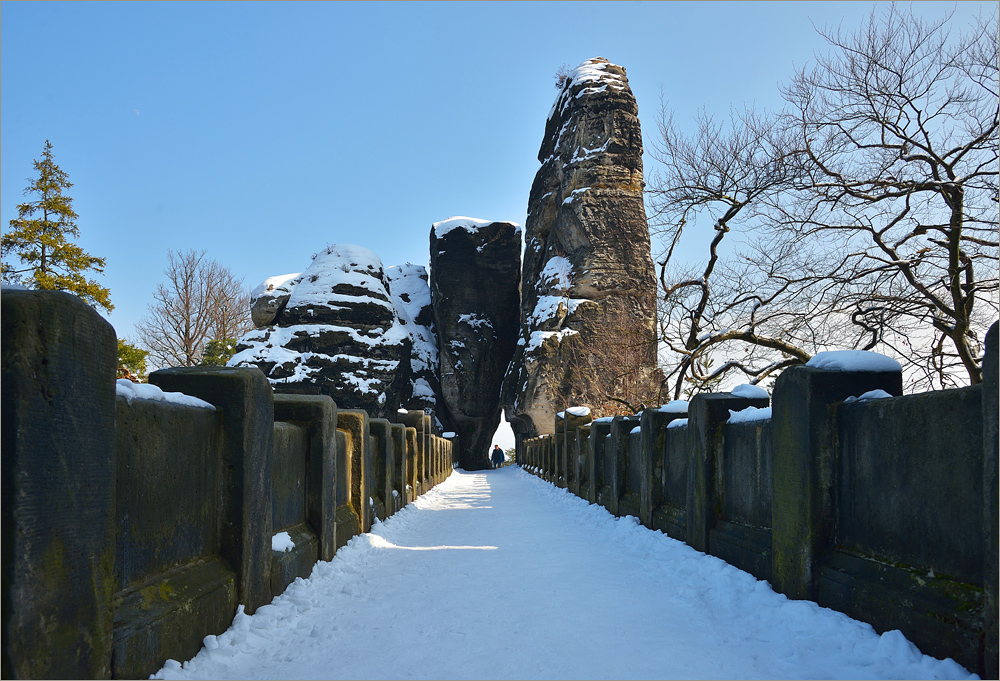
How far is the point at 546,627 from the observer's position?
402 centimetres

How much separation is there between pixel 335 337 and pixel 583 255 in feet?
53.3

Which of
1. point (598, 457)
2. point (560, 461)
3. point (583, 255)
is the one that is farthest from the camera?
point (583, 255)

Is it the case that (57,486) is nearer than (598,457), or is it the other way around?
(57,486)

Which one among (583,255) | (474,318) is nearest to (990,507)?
(583,255)

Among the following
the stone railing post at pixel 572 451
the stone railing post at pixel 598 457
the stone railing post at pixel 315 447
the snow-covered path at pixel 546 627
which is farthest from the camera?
the stone railing post at pixel 572 451

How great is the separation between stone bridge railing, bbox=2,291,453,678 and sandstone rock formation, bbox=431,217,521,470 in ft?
132

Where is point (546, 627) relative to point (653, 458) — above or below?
below

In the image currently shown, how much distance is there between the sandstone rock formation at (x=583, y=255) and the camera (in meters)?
36.9

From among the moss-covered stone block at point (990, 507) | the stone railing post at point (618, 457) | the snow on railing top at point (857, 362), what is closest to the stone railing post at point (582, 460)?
the stone railing post at point (618, 457)

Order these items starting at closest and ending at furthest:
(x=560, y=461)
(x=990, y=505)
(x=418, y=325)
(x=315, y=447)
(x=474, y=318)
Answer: (x=990, y=505), (x=315, y=447), (x=560, y=461), (x=474, y=318), (x=418, y=325)

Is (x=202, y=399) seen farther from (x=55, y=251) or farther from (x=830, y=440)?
(x=55, y=251)

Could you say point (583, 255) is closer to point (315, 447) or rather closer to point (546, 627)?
point (315, 447)

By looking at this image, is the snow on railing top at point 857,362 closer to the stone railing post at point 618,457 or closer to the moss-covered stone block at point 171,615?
the moss-covered stone block at point 171,615

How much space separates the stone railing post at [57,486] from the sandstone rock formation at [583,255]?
3299cm
